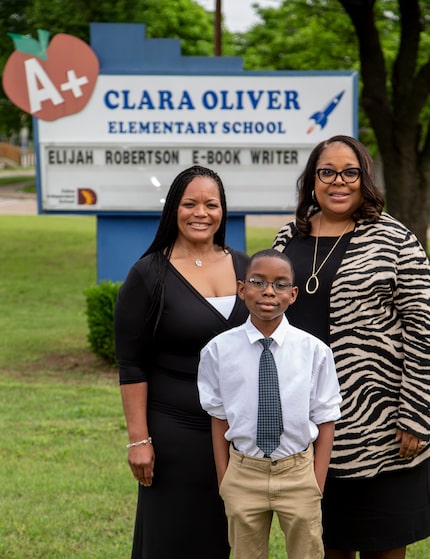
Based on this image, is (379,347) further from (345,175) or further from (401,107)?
(401,107)

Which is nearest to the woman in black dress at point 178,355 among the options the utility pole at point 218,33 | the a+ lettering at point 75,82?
the a+ lettering at point 75,82

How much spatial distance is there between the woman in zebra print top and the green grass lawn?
4.30 ft

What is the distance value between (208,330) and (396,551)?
102 cm

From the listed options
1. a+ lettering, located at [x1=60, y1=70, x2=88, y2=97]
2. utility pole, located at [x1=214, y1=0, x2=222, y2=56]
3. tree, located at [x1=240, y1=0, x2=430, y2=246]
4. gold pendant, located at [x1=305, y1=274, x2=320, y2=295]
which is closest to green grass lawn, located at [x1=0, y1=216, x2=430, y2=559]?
gold pendant, located at [x1=305, y1=274, x2=320, y2=295]

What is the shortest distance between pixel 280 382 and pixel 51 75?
743 centimetres

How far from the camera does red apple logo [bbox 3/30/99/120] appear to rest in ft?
31.3

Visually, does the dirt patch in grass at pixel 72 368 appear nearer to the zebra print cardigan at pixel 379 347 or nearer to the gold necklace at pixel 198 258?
the gold necklace at pixel 198 258

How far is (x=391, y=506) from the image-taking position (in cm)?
328

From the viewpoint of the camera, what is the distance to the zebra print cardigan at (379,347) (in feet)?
10.3

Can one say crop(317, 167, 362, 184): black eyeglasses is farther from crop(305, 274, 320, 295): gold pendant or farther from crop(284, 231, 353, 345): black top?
crop(305, 274, 320, 295): gold pendant

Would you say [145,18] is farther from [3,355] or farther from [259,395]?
[259,395]

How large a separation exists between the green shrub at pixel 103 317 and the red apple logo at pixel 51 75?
73.2 inches

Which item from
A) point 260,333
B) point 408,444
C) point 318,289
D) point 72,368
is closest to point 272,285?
point 260,333

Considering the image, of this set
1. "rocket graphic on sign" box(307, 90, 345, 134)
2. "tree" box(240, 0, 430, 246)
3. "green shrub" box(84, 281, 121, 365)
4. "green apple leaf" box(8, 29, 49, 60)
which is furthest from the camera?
"tree" box(240, 0, 430, 246)
